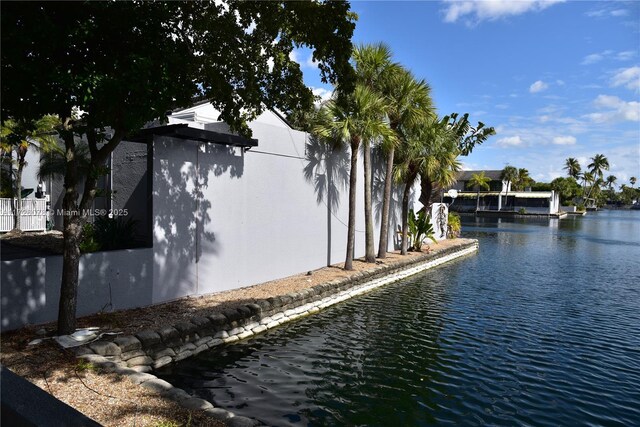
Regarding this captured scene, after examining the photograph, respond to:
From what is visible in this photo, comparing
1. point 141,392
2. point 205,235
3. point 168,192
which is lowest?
Result: point 141,392

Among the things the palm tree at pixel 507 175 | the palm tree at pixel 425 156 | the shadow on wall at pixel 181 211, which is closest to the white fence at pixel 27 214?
the shadow on wall at pixel 181 211

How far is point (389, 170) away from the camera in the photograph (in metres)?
19.0

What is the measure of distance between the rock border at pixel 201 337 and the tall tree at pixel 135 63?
1133mm

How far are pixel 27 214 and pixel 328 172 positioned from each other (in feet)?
41.3

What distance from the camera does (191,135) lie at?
406 inches

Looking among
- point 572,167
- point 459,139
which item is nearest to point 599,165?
point 572,167

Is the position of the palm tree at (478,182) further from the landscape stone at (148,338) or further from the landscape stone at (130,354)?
the landscape stone at (130,354)

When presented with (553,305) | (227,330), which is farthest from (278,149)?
(553,305)

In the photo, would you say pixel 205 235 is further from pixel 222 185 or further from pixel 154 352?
pixel 154 352

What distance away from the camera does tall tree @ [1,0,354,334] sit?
6.03 metres

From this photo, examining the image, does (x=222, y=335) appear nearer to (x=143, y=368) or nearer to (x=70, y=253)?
(x=143, y=368)

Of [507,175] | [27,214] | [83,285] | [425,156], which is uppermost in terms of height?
[507,175]

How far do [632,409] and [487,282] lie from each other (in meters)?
10.8

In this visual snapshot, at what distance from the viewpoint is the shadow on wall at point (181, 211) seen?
10.2 meters
